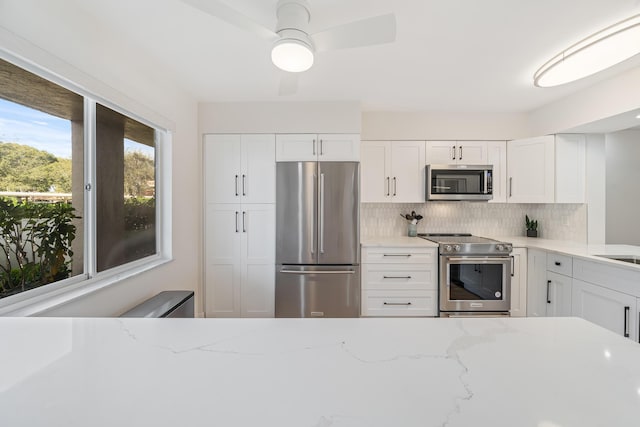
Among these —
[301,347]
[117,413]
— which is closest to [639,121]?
[301,347]

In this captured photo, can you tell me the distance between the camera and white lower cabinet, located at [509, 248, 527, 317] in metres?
3.02

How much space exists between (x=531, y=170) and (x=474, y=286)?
4.88ft

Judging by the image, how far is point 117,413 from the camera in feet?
1.24

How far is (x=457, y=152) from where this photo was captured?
3338mm

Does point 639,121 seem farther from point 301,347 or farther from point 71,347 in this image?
point 71,347

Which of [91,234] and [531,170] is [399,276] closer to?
[531,170]

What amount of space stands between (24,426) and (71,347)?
25cm

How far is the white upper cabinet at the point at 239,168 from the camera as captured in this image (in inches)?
120

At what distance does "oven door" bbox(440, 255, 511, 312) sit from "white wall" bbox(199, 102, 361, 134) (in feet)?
6.65

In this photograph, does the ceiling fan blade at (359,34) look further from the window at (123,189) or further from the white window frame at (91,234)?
the window at (123,189)

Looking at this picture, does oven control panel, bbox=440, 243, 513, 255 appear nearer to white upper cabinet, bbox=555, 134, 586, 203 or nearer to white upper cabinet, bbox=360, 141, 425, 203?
white upper cabinet, bbox=360, 141, 425, 203

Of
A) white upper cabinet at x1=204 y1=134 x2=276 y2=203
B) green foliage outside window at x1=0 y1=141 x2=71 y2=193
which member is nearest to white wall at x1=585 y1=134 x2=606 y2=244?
white upper cabinet at x1=204 y1=134 x2=276 y2=203

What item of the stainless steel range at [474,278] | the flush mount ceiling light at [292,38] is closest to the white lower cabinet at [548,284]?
the stainless steel range at [474,278]

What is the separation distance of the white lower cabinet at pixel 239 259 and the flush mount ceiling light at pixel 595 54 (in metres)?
2.67
